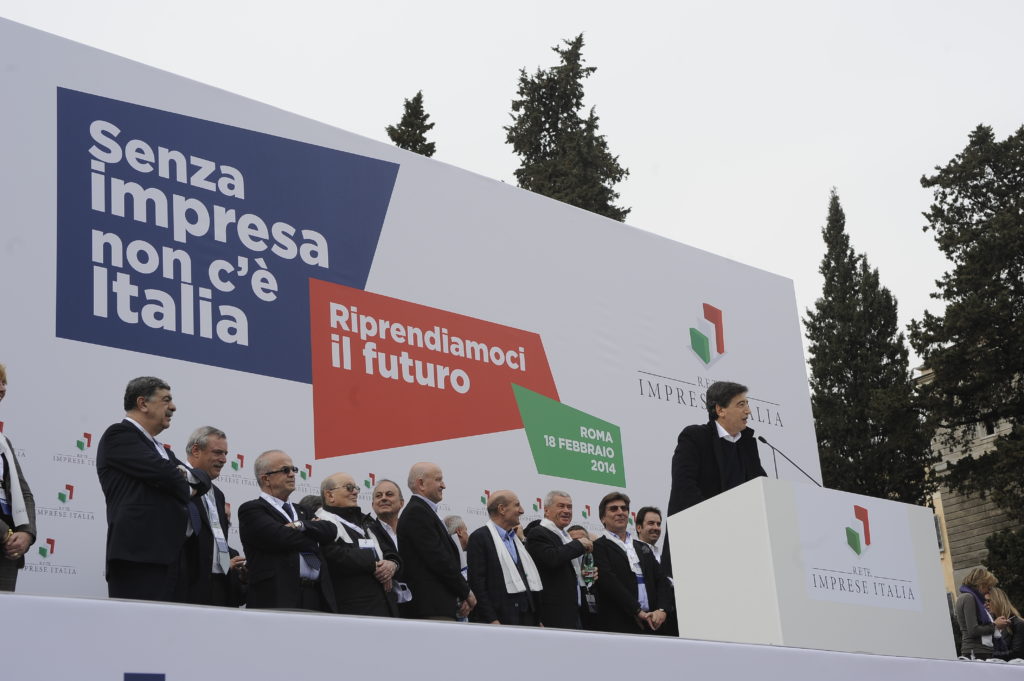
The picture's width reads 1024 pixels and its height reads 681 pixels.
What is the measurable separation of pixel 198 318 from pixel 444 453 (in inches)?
63.9

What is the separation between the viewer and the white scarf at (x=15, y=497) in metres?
4.09

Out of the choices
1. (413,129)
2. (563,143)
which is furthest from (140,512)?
(563,143)

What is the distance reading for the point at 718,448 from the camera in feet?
16.2

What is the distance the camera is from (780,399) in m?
9.09

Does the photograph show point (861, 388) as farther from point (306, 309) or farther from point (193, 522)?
point (193, 522)

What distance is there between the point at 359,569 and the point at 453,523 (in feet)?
5.50

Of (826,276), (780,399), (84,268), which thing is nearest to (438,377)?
(84,268)

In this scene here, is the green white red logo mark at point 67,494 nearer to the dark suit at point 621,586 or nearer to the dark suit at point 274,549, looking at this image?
the dark suit at point 274,549

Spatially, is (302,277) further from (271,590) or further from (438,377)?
(271,590)

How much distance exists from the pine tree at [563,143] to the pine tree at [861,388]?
19.7 ft

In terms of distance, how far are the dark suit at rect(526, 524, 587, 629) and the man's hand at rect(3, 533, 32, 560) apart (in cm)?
243

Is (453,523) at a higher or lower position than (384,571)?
higher

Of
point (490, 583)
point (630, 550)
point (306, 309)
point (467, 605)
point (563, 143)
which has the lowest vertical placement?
point (467, 605)

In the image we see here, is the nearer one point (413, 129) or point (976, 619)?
point (976, 619)
